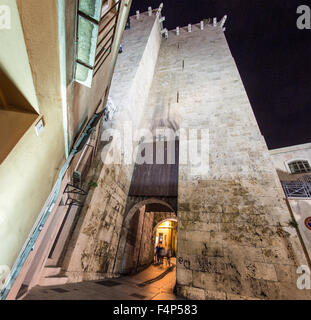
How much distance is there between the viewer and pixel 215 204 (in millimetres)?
5125

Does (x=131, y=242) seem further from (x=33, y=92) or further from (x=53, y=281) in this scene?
(x=33, y=92)

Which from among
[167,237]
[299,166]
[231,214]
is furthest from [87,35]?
[167,237]

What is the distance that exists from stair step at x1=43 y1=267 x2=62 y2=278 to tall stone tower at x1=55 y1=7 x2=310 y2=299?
233mm

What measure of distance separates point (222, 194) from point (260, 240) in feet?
5.15

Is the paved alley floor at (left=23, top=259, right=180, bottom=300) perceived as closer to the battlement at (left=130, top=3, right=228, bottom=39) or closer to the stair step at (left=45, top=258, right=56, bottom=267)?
the stair step at (left=45, top=258, right=56, bottom=267)

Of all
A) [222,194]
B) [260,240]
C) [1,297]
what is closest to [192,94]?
[222,194]

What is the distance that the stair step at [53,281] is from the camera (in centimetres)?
329

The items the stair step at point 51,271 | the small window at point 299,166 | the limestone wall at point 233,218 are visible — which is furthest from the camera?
the small window at point 299,166

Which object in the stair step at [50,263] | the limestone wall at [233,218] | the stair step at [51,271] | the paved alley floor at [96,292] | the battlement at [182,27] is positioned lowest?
the paved alley floor at [96,292]

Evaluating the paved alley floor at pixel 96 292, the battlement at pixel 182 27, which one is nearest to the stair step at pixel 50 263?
the paved alley floor at pixel 96 292

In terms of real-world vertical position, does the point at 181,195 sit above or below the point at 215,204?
above

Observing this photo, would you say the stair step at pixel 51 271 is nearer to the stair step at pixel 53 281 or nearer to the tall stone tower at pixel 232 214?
the stair step at pixel 53 281

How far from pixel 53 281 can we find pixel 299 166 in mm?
13754

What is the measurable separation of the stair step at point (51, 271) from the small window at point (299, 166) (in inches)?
525
